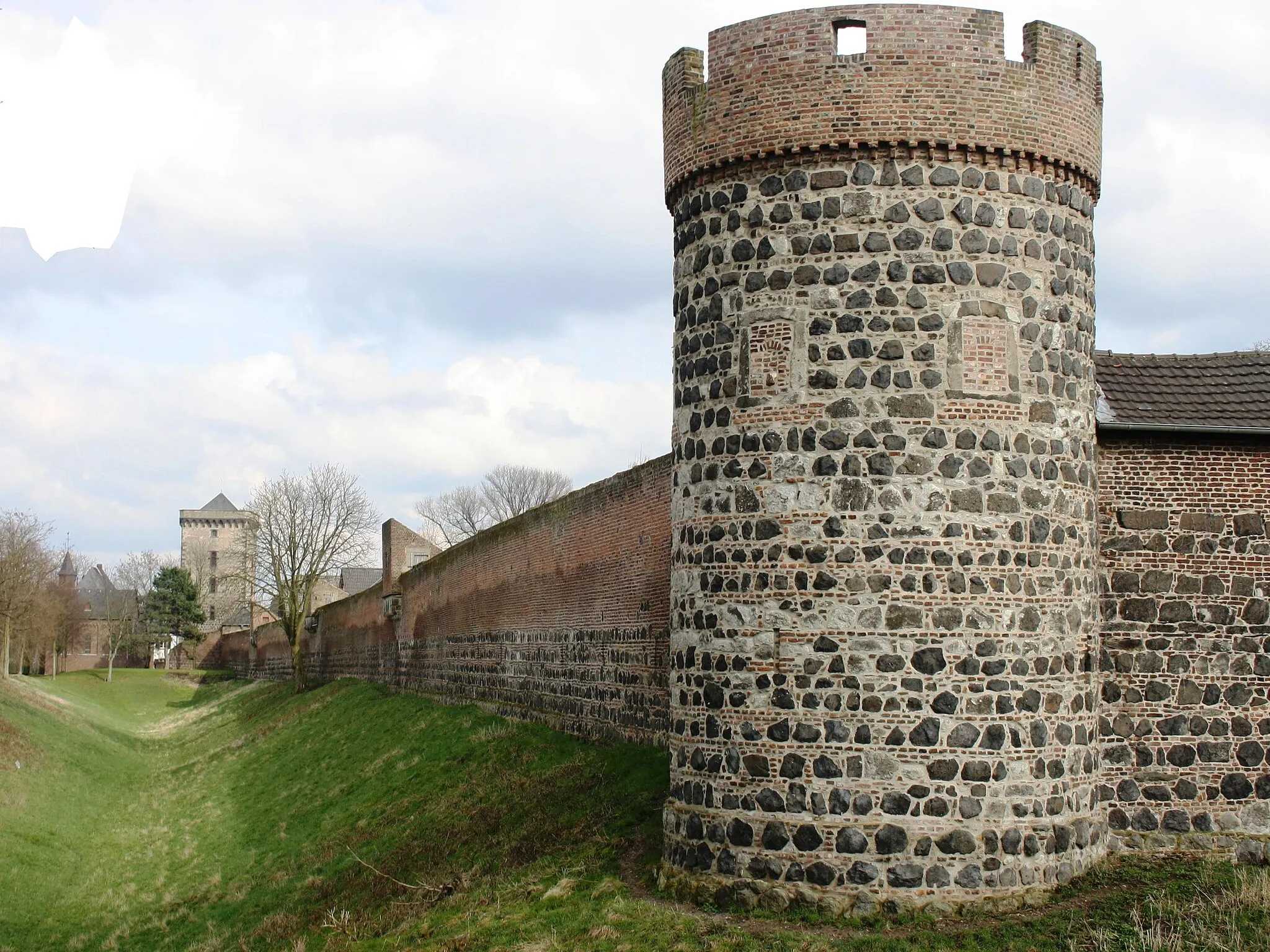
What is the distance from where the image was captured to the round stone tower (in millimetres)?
9562

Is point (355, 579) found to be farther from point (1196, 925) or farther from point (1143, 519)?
point (1196, 925)

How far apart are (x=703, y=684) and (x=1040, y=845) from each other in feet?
9.69

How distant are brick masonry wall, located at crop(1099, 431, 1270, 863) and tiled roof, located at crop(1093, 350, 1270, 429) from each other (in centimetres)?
22

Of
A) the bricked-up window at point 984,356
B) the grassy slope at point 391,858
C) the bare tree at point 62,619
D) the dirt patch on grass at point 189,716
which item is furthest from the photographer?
the bare tree at point 62,619

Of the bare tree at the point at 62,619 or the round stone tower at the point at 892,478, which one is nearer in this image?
the round stone tower at the point at 892,478

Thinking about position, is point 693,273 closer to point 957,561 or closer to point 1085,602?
point 957,561

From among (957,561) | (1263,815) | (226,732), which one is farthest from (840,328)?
(226,732)

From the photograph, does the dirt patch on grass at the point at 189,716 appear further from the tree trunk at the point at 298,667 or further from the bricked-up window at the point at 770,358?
the bricked-up window at the point at 770,358

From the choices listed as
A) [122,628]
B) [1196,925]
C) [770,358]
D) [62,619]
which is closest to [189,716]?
[62,619]

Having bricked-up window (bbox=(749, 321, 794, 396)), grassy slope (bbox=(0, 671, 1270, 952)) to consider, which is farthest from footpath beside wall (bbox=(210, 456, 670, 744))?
bricked-up window (bbox=(749, 321, 794, 396))

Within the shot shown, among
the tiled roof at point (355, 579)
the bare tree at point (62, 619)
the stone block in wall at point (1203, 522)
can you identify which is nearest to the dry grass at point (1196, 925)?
the stone block in wall at point (1203, 522)

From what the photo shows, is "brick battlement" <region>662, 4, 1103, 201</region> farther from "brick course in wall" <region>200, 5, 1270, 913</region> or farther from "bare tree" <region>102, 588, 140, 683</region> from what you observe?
"bare tree" <region>102, 588, 140, 683</region>

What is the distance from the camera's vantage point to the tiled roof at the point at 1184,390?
1158 cm

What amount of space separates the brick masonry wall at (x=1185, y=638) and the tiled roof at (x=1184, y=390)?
0.71ft
